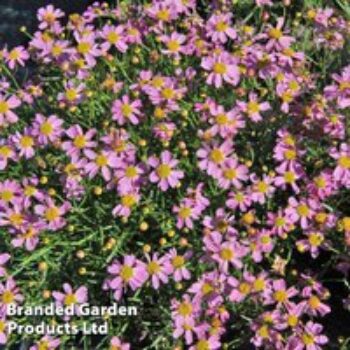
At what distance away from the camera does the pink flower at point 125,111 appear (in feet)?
7.02

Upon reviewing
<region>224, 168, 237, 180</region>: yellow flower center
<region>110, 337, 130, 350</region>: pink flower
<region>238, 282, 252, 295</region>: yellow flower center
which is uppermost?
<region>224, 168, 237, 180</region>: yellow flower center

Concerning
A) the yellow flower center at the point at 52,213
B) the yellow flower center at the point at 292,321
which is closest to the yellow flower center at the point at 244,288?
the yellow flower center at the point at 292,321

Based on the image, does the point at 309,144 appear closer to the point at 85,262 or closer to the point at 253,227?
the point at 253,227

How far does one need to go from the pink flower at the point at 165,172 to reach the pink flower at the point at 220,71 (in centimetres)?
31

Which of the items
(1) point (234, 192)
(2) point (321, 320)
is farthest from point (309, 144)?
(2) point (321, 320)

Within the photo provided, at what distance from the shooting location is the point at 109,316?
212cm

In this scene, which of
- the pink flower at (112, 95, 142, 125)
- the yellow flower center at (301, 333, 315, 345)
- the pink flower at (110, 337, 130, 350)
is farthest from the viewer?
the pink flower at (112, 95, 142, 125)

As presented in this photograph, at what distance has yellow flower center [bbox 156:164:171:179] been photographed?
204 cm

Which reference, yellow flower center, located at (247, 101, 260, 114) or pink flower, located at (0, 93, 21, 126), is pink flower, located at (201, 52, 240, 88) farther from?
pink flower, located at (0, 93, 21, 126)

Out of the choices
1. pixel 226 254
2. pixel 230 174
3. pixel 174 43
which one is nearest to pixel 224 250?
pixel 226 254

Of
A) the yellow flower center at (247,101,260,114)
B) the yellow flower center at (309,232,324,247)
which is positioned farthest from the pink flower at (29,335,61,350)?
the yellow flower center at (247,101,260,114)

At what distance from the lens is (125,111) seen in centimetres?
214

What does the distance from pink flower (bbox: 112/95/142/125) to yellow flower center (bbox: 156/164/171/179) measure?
18 centimetres

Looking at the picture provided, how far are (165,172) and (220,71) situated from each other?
39 centimetres
